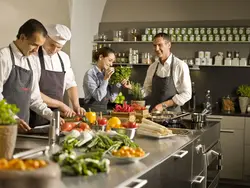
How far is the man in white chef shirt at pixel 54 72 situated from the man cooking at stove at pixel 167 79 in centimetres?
120

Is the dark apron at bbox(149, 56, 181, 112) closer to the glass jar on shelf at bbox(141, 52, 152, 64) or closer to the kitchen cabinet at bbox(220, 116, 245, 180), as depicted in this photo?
the kitchen cabinet at bbox(220, 116, 245, 180)

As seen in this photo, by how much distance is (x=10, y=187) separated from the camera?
4.46 feet

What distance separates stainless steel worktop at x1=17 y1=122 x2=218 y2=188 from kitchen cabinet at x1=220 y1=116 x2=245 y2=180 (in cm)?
267

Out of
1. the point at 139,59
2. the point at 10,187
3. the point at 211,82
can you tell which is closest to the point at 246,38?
the point at 211,82

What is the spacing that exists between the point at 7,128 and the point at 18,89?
1.51 meters

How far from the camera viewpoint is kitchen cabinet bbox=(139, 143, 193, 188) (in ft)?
7.35

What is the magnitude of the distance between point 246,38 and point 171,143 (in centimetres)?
388

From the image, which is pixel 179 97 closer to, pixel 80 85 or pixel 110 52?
pixel 110 52

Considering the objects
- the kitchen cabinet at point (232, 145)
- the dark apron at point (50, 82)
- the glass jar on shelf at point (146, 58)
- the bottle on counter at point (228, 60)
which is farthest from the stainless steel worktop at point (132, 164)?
the glass jar on shelf at point (146, 58)

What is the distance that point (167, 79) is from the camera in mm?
5270

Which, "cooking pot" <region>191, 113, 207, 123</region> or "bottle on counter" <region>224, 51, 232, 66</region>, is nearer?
"cooking pot" <region>191, 113, 207, 123</region>

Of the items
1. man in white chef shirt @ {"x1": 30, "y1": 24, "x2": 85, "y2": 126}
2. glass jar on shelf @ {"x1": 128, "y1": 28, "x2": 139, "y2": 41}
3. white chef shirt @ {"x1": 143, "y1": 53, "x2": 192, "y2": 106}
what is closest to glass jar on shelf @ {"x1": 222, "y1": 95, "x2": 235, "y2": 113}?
white chef shirt @ {"x1": 143, "y1": 53, "x2": 192, "y2": 106}

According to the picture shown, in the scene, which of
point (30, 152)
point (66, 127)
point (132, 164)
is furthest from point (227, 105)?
point (30, 152)

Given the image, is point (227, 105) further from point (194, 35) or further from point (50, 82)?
point (50, 82)
